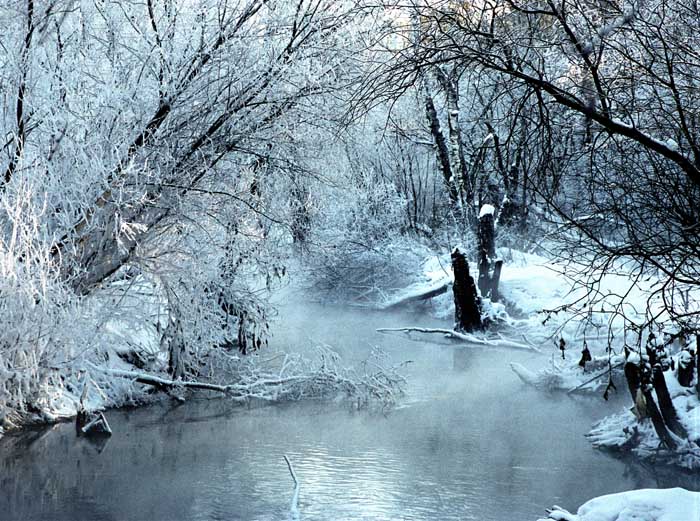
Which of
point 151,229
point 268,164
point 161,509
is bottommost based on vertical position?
point 161,509

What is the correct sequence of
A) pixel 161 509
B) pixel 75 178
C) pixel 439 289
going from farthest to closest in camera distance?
1. pixel 439 289
2. pixel 75 178
3. pixel 161 509

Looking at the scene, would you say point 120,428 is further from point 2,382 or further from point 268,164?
point 268,164

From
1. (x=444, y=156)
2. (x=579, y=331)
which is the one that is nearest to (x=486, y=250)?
(x=444, y=156)

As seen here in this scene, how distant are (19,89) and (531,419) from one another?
7.70 m

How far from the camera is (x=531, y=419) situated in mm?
11031

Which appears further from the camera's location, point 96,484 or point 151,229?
point 151,229

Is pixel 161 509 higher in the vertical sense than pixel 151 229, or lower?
lower

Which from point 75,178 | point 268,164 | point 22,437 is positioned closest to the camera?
point 75,178

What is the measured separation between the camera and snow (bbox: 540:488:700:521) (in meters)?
4.54

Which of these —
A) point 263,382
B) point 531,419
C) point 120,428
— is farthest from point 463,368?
point 120,428

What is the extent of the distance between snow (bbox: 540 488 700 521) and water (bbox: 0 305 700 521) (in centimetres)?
230

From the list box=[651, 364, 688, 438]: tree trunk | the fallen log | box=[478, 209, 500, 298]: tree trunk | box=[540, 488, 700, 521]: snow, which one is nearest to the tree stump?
box=[478, 209, 500, 298]: tree trunk

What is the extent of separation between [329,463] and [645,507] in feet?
15.1

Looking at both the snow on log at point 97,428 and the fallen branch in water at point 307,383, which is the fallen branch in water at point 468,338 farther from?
the snow on log at point 97,428
